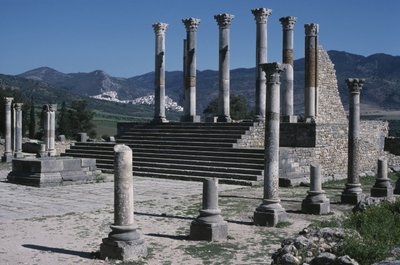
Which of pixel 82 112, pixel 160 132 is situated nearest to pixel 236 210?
pixel 160 132

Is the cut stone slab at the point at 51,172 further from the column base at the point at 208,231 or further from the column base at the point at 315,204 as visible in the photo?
the column base at the point at 208,231

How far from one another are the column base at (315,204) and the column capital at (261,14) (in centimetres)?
1518

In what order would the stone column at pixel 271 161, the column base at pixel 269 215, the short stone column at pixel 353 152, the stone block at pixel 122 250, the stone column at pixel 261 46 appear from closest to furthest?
the stone block at pixel 122 250 < the column base at pixel 269 215 < the stone column at pixel 271 161 < the short stone column at pixel 353 152 < the stone column at pixel 261 46

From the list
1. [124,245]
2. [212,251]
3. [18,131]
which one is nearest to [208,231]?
[212,251]

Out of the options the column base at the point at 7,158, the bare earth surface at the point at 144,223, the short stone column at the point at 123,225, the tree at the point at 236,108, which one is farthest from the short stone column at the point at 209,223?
the tree at the point at 236,108

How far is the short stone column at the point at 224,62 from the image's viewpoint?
2845 centimetres

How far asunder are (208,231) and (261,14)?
18.6 m

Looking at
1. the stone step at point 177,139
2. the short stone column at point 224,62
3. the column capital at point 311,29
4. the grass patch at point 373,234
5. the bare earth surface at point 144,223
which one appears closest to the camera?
the grass patch at point 373,234

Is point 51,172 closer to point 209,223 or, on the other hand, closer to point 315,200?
point 315,200

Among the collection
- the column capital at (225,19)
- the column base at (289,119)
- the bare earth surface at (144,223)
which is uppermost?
the column capital at (225,19)

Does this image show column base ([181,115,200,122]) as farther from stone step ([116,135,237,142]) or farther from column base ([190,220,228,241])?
column base ([190,220,228,241])

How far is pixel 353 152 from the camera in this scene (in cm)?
1616

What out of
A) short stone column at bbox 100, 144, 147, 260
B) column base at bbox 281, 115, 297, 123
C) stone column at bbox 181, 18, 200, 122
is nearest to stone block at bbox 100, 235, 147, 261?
short stone column at bbox 100, 144, 147, 260

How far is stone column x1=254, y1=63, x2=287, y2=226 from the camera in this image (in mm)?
12297
